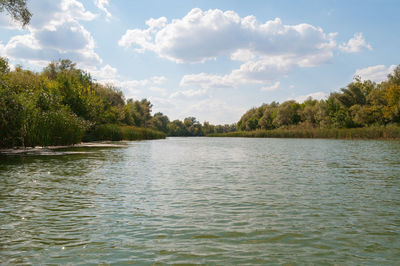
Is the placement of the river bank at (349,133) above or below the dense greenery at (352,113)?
below

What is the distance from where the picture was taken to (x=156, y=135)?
85.6 metres

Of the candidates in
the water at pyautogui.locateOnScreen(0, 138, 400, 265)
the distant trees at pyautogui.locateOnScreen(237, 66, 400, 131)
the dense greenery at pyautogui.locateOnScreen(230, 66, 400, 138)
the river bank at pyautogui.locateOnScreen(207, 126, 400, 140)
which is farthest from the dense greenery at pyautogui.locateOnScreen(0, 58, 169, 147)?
the distant trees at pyautogui.locateOnScreen(237, 66, 400, 131)

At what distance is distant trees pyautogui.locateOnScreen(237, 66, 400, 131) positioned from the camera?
251 feet

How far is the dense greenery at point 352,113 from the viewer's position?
7421 centimetres

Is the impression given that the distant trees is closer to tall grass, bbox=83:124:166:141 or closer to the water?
tall grass, bbox=83:124:166:141

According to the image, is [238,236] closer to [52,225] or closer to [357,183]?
[52,225]

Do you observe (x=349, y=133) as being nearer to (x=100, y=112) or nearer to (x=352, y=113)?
(x=352, y=113)

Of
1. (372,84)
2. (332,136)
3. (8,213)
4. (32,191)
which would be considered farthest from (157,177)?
(372,84)

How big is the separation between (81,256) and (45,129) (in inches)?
1045

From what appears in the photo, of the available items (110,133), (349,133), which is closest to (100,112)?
(110,133)

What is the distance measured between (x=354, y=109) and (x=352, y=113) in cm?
147

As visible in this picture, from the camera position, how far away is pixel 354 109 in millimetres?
86562

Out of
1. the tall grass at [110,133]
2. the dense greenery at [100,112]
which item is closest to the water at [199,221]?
the dense greenery at [100,112]

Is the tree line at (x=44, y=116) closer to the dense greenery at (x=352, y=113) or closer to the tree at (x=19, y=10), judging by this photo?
the tree at (x=19, y=10)
